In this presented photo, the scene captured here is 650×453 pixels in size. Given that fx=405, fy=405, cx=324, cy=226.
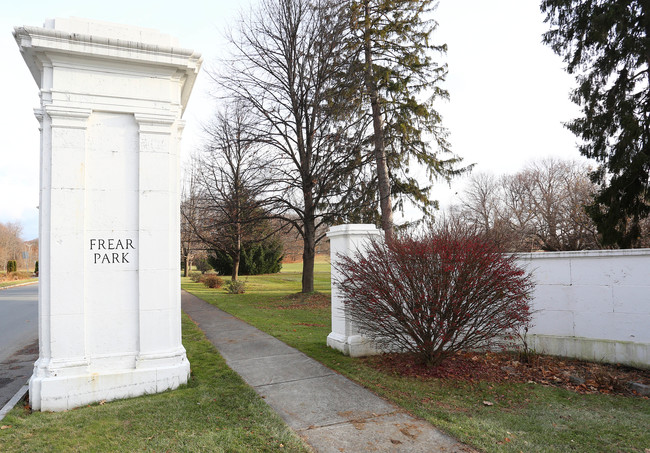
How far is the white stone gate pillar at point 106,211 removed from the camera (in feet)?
17.3

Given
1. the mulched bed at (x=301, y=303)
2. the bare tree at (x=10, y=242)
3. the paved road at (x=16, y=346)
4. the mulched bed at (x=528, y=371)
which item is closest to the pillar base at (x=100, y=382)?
the paved road at (x=16, y=346)

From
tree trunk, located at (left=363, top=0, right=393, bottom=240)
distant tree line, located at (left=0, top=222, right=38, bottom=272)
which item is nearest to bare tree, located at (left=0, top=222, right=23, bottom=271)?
distant tree line, located at (left=0, top=222, right=38, bottom=272)

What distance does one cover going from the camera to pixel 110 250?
5.59m

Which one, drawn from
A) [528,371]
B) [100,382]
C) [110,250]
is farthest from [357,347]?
[110,250]

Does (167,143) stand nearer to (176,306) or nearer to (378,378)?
(176,306)

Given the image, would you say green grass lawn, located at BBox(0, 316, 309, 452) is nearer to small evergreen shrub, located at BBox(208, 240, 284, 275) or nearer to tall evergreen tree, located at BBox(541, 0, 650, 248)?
tall evergreen tree, located at BBox(541, 0, 650, 248)

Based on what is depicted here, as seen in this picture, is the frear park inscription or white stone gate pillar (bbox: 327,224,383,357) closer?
the frear park inscription

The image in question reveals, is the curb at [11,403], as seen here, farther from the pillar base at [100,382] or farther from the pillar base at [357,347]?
the pillar base at [357,347]

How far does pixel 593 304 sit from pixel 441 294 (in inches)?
132

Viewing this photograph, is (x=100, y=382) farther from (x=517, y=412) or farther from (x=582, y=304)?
(x=582, y=304)

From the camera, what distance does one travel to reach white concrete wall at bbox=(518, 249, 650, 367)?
6637 millimetres

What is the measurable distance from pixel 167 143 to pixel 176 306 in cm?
238

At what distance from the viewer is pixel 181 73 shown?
6.02m

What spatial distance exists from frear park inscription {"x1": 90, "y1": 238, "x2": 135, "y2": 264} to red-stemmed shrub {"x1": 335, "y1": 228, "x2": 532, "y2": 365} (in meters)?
3.37
